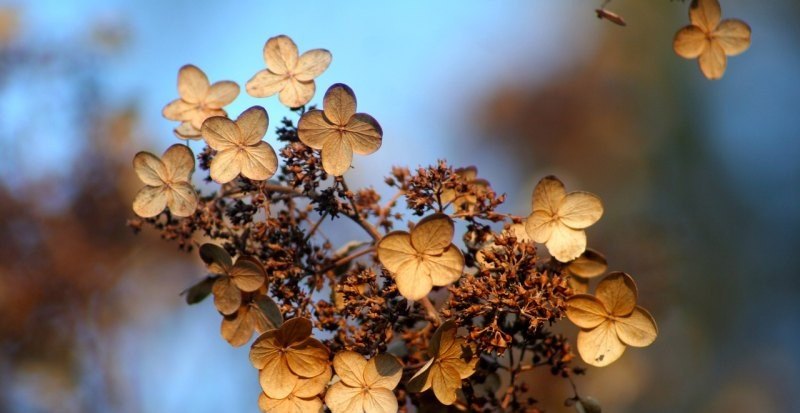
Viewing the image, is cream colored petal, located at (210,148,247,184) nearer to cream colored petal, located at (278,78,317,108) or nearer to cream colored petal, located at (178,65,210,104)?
cream colored petal, located at (278,78,317,108)

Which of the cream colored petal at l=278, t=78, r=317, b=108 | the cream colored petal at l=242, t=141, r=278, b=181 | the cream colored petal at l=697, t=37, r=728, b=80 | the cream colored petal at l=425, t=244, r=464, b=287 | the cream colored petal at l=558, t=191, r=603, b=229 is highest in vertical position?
the cream colored petal at l=697, t=37, r=728, b=80

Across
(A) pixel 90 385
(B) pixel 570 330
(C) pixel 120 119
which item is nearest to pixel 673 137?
(B) pixel 570 330

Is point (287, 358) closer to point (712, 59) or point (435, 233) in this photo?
point (435, 233)

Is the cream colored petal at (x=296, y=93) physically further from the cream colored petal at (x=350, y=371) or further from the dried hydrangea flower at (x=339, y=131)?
the cream colored petal at (x=350, y=371)

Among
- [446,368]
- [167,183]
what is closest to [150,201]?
[167,183]

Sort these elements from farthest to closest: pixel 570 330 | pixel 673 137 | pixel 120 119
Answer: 1. pixel 673 137
2. pixel 570 330
3. pixel 120 119

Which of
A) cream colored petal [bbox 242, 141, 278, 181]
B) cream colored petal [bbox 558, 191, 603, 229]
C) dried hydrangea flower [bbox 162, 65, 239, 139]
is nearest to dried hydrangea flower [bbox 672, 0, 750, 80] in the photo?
cream colored petal [bbox 558, 191, 603, 229]

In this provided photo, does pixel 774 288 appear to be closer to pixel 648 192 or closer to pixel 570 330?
pixel 648 192
